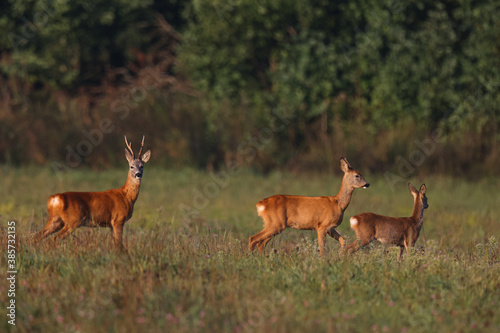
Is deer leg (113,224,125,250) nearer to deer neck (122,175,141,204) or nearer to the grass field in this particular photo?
the grass field

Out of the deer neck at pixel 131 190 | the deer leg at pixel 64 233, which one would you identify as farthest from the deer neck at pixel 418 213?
the deer leg at pixel 64 233

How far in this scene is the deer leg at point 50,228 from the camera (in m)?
9.94

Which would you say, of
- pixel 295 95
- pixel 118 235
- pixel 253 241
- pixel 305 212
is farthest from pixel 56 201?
pixel 295 95

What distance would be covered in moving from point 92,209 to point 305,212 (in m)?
2.47

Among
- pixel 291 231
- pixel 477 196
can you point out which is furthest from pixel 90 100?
pixel 291 231

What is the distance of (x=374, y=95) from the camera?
25.5 m

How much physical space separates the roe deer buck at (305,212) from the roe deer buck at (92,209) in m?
1.52

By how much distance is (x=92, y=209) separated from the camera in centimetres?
988

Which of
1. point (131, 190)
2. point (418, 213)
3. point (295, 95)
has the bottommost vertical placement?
point (418, 213)

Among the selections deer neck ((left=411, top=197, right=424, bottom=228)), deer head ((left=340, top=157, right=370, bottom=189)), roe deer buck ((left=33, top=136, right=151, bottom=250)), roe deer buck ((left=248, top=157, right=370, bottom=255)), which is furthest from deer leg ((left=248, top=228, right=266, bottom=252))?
deer neck ((left=411, top=197, right=424, bottom=228))

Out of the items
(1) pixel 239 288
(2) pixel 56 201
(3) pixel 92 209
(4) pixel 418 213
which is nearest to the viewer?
(1) pixel 239 288

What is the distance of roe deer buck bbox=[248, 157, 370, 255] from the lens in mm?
10516

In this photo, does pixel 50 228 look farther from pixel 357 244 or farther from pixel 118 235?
pixel 357 244

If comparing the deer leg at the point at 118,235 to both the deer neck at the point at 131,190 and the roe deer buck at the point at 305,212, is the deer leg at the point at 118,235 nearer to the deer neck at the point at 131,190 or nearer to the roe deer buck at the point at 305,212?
the deer neck at the point at 131,190
